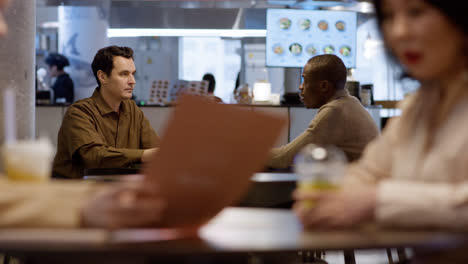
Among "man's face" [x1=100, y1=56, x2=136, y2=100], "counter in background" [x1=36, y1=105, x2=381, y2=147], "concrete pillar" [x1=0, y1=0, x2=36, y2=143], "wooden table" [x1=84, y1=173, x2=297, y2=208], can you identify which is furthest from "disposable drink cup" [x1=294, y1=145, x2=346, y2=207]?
"counter in background" [x1=36, y1=105, x2=381, y2=147]

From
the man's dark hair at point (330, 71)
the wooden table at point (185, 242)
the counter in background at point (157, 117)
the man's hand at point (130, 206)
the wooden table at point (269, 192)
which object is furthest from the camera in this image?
the counter in background at point (157, 117)

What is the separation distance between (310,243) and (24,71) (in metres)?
2.39

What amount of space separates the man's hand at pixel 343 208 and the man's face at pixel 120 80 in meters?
2.51

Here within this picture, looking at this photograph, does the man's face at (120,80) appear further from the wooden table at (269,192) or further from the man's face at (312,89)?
the wooden table at (269,192)

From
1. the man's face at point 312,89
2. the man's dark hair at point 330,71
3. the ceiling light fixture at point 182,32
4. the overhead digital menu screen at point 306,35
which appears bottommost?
the man's face at point 312,89

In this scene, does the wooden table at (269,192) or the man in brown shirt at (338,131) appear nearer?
the wooden table at (269,192)

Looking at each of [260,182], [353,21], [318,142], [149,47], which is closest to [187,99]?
[260,182]

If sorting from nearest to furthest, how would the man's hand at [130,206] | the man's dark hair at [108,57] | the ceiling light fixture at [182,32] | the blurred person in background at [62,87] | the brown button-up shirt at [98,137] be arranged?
the man's hand at [130,206], the brown button-up shirt at [98,137], the man's dark hair at [108,57], the blurred person in background at [62,87], the ceiling light fixture at [182,32]

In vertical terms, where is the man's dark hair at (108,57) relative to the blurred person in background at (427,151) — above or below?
above

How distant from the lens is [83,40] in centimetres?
909

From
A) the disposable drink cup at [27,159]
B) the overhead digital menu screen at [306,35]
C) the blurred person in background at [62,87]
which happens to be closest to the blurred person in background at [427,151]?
the disposable drink cup at [27,159]

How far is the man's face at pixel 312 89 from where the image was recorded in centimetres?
332

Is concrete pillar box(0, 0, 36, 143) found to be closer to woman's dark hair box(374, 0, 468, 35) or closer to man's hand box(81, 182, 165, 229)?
man's hand box(81, 182, 165, 229)

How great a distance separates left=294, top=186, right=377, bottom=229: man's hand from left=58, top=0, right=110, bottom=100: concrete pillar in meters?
8.46
